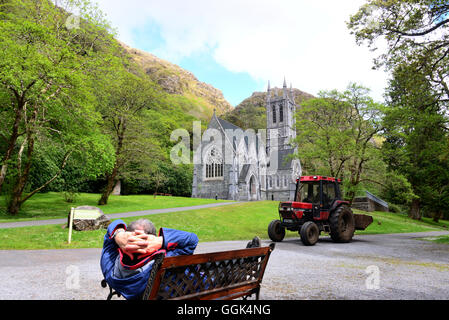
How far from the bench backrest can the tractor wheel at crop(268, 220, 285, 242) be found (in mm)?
9082

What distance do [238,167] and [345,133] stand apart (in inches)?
1149

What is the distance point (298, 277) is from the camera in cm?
619

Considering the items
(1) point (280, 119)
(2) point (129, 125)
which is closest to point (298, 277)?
(2) point (129, 125)

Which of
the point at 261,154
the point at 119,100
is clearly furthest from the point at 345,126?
the point at 261,154

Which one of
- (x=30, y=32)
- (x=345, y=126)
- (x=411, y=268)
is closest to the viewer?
(x=411, y=268)

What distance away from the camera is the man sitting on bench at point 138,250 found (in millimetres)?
2928

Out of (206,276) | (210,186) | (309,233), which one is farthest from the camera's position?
(210,186)

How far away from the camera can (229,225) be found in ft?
63.2

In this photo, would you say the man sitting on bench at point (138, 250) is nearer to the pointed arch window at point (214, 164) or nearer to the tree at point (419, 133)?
the tree at point (419, 133)

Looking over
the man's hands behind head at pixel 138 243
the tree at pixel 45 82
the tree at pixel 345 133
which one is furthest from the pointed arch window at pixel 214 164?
the man's hands behind head at pixel 138 243

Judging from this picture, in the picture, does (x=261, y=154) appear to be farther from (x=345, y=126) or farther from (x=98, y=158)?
(x=98, y=158)

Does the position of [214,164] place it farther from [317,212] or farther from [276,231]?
[317,212]

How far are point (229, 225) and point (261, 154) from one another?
45.7 metres
